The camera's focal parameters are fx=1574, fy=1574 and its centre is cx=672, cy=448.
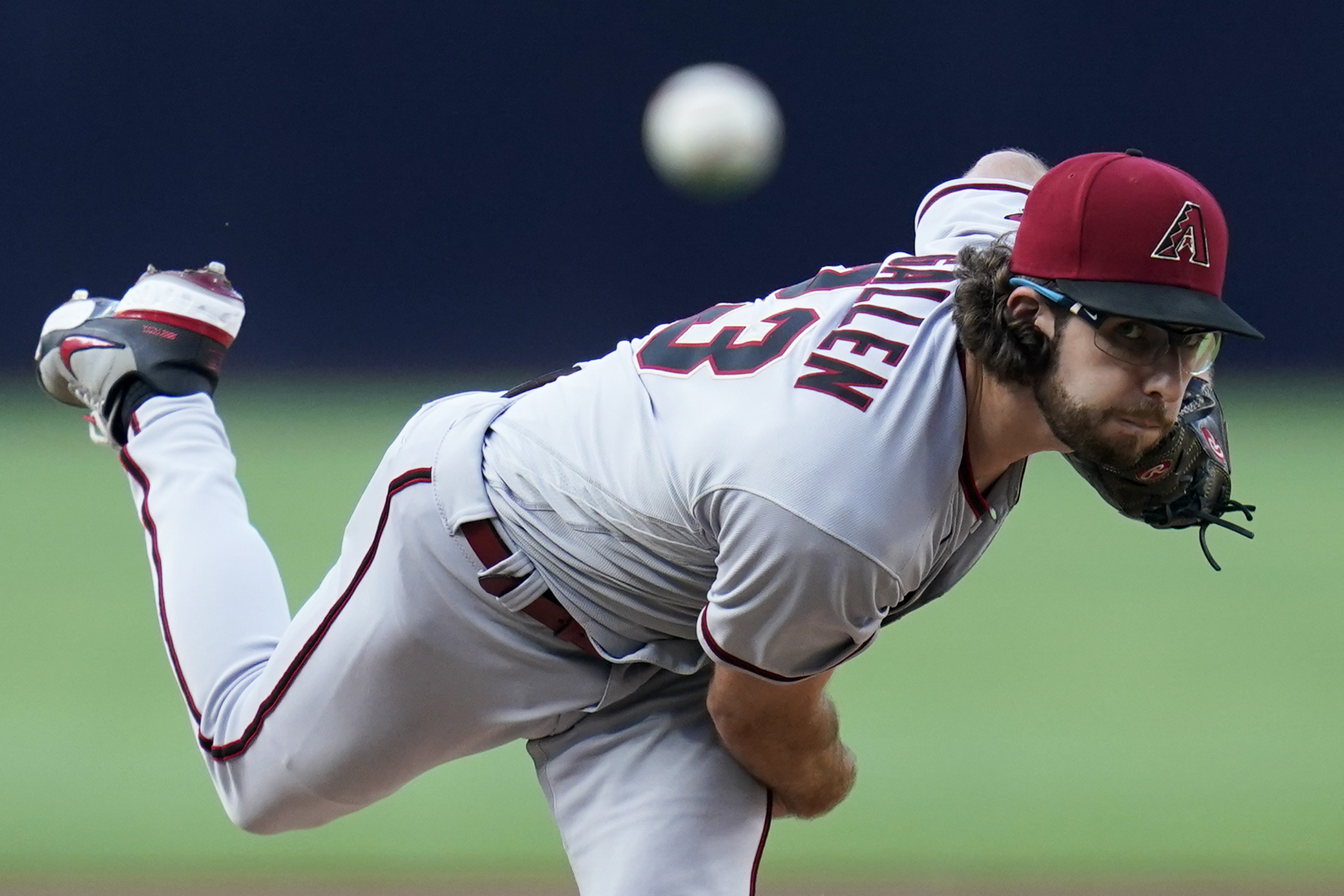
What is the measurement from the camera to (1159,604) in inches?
A: 221

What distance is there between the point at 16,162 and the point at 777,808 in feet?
24.8

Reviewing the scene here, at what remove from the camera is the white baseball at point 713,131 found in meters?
8.37

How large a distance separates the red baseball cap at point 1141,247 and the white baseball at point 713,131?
21.3 feet

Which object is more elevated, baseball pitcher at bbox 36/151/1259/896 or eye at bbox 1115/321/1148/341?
eye at bbox 1115/321/1148/341

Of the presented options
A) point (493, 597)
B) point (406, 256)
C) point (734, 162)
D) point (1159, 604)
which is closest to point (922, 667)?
point (1159, 604)

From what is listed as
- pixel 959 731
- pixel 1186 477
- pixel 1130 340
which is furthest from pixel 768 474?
pixel 959 731

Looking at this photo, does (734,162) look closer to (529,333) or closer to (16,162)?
(529,333)

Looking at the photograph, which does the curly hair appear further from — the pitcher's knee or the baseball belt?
the pitcher's knee

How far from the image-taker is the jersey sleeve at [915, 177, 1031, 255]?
7.88 ft

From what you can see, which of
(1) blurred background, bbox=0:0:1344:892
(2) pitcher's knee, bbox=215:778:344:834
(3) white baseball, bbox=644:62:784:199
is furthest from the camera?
(1) blurred background, bbox=0:0:1344:892

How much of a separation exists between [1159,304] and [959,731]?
2803 mm

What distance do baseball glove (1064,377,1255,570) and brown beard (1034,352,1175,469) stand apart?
Answer: 0.26 metres

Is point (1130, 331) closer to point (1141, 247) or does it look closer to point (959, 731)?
point (1141, 247)

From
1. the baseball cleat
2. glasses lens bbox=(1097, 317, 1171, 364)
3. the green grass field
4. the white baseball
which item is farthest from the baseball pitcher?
the white baseball
